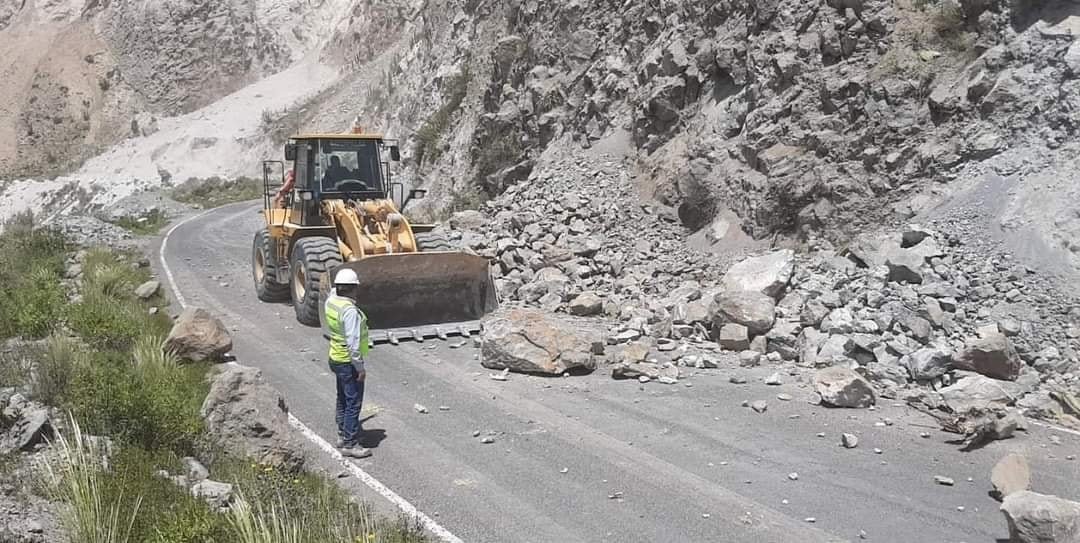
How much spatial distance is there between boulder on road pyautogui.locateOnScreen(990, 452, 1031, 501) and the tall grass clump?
5.67 m

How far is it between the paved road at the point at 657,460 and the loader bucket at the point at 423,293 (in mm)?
1341

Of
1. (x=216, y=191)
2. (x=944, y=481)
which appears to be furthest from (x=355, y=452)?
(x=216, y=191)

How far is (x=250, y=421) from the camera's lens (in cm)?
672

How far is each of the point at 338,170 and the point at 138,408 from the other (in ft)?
22.8

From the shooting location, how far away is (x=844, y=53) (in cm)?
1298

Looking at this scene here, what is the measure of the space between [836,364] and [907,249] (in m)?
2.05

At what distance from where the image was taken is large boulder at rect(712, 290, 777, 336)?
10.0 meters

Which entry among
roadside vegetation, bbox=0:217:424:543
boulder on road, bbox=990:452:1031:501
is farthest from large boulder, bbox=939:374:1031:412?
roadside vegetation, bbox=0:217:424:543

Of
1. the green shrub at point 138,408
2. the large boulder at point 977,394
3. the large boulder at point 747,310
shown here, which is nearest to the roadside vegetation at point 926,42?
the large boulder at point 747,310

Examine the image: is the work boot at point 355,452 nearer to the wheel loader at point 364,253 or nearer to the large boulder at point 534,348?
the large boulder at point 534,348

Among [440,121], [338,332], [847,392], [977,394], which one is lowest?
[847,392]

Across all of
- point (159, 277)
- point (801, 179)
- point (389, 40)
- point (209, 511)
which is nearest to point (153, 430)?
point (209, 511)

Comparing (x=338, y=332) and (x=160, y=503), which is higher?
(x=338, y=332)

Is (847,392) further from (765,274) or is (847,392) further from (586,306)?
(586,306)
